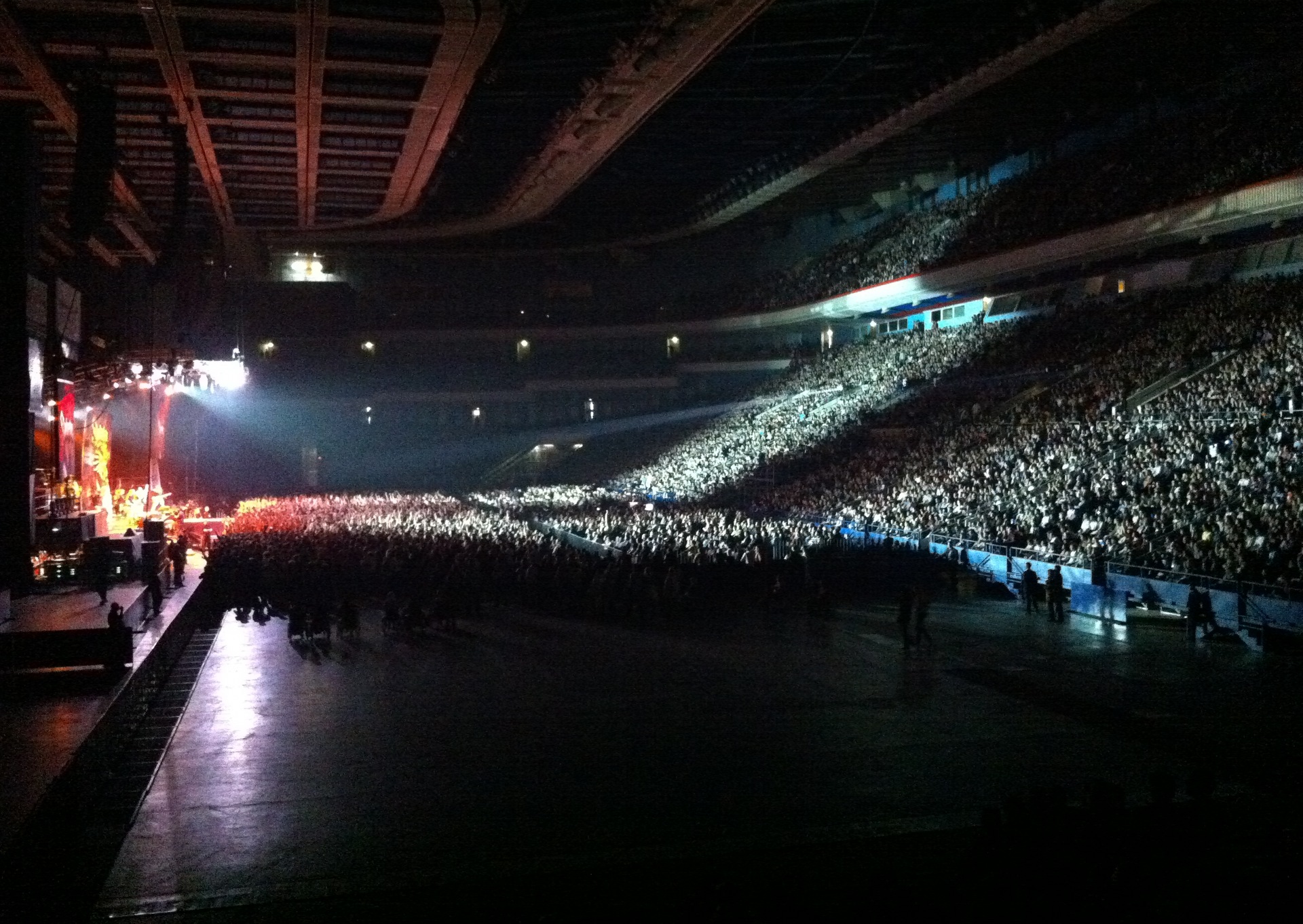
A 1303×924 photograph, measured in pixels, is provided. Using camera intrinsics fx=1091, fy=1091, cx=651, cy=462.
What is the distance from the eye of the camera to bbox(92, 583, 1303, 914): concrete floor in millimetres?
7934

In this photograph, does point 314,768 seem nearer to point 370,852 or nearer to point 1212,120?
point 370,852

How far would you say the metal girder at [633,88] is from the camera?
74.6 ft

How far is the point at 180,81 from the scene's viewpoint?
2236cm

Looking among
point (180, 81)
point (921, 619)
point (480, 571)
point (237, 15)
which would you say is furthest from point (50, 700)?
point (180, 81)

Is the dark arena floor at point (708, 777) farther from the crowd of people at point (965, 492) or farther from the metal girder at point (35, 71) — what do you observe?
the metal girder at point (35, 71)

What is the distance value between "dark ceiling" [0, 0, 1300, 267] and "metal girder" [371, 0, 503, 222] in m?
0.07

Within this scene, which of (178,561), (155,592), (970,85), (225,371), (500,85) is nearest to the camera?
(155,592)

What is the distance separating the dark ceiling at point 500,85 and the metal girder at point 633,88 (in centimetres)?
13

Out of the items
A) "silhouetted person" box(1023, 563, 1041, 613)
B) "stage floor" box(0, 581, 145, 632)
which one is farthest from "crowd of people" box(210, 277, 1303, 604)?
"stage floor" box(0, 581, 145, 632)

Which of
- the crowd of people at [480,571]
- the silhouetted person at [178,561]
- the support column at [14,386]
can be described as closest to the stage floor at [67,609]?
the support column at [14,386]

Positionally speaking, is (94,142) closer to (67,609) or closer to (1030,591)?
(67,609)

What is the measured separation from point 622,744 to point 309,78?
1744 cm

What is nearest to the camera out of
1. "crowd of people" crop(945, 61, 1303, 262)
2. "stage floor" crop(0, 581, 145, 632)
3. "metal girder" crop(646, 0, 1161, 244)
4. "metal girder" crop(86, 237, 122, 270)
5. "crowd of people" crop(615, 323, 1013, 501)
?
"stage floor" crop(0, 581, 145, 632)

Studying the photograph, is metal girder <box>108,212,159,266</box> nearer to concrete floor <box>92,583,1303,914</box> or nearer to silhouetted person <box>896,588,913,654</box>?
concrete floor <box>92,583,1303,914</box>
